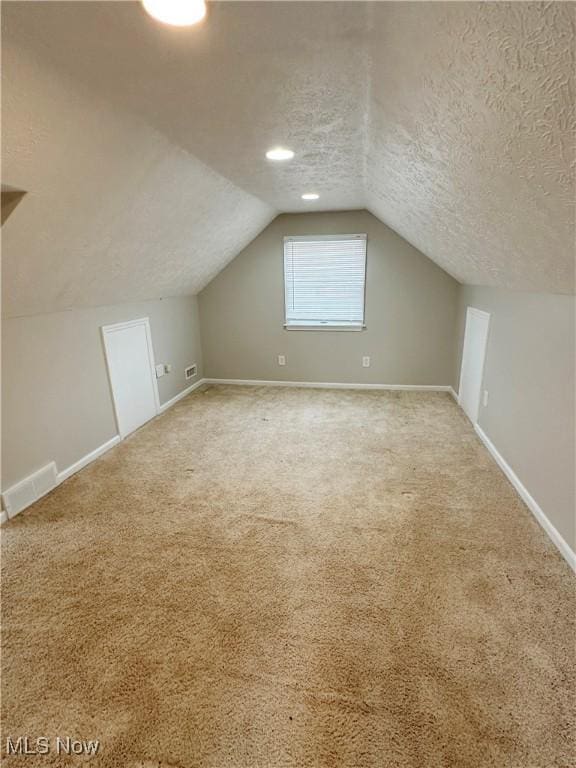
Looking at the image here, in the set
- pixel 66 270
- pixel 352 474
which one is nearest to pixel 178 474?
pixel 352 474

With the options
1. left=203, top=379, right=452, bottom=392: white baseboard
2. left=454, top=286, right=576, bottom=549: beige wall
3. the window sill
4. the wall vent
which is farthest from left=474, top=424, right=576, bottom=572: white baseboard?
the wall vent

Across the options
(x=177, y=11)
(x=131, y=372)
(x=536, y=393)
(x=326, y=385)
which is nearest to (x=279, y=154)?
(x=177, y=11)

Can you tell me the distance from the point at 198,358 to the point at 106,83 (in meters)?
3.56

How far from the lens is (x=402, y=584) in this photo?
1.68 m

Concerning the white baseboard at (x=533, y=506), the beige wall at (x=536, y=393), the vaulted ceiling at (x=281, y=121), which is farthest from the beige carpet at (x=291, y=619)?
the vaulted ceiling at (x=281, y=121)

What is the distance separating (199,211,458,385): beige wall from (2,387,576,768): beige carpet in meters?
1.85

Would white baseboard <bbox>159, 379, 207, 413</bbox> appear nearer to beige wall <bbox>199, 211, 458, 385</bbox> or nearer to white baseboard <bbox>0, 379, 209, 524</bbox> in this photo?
beige wall <bbox>199, 211, 458, 385</bbox>

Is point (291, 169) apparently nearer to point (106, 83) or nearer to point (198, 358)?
point (106, 83)

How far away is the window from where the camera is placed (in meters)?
4.18

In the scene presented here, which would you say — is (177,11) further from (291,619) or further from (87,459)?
(87,459)

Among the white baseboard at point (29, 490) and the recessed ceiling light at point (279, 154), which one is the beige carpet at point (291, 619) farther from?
the recessed ceiling light at point (279, 154)

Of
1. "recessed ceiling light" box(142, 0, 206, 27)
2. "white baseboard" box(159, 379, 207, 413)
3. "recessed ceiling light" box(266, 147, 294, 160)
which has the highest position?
"recessed ceiling light" box(266, 147, 294, 160)

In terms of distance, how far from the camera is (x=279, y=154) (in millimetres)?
2105

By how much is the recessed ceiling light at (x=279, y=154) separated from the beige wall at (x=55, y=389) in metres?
1.77
